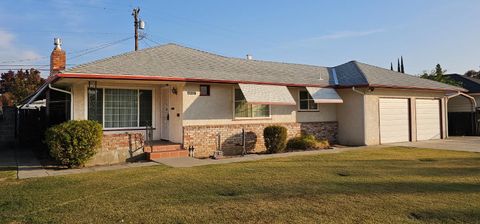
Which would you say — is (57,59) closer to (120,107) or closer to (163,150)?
(120,107)

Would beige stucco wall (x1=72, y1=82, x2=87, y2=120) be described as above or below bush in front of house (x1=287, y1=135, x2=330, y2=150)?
above

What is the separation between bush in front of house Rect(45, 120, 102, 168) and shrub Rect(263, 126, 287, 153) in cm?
766

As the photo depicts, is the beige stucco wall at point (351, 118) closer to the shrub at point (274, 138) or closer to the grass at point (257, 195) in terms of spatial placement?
the shrub at point (274, 138)

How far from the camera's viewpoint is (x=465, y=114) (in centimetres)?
2708

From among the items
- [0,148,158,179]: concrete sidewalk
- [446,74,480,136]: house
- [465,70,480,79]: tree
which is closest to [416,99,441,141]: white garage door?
[446,74,480,136]: house

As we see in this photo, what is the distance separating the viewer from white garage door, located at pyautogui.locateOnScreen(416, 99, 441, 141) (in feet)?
74.1

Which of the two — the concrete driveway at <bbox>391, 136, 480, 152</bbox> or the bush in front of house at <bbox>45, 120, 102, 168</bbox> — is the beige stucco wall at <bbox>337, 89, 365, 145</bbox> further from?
the bush in front of house at <bbox>45, 120, 102, 168</bbox>

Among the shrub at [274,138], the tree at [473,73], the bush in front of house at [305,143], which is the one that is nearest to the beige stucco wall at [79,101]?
the shrub at [274,138]

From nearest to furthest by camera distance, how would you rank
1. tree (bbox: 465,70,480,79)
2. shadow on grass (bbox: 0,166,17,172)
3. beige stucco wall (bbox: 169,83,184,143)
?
shadow on grass (bbox: 0,166,17,172), beige stucco wall (bbox: 169,83,184,143), tree (bbox: 465,70,480,79)

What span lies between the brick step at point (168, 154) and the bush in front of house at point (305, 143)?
611cm

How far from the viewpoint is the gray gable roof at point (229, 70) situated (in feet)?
47.9

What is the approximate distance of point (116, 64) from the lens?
14.5 m

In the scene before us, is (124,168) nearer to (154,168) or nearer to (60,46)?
(154,168)

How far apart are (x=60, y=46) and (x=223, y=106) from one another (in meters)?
9.15
